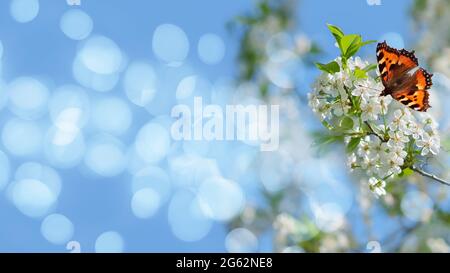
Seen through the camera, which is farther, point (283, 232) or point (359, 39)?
point (283, 232)

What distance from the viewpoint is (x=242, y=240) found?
2045mm

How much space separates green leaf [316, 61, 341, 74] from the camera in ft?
2.74

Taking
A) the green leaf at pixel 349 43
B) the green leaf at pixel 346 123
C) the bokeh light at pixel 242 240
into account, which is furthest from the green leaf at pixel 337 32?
the bokeh light at pixel 242 240

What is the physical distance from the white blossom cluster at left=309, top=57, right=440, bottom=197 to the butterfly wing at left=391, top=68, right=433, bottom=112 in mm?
12

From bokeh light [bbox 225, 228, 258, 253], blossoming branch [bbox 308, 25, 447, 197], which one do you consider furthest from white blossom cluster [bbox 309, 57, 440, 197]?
bokeh light [bbox 225, 228, 258, 253]

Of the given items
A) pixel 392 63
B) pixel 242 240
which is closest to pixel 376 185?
pixel 392 63

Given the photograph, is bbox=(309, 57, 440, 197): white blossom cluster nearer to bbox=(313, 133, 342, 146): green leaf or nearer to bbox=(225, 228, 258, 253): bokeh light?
bbox=(313, 133, 342, 146): green leaf

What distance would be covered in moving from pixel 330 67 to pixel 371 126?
9 cm

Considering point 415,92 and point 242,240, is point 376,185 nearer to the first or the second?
point 415,92
